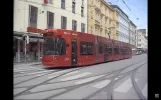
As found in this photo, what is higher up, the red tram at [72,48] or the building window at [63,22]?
the building window at [63,22]

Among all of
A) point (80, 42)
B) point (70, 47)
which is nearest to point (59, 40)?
point (70, 47)

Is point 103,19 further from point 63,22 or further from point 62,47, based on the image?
point 63,22

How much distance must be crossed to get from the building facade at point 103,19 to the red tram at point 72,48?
0.82 metres

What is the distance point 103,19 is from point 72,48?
2514 millimetres

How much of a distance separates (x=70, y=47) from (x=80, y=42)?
1174 millimetres

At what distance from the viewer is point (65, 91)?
7.16 meters

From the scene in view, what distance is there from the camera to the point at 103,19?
16.0 m

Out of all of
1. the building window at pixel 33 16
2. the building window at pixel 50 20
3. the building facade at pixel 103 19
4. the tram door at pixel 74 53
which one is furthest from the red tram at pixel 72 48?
the building window at pixel 50 20

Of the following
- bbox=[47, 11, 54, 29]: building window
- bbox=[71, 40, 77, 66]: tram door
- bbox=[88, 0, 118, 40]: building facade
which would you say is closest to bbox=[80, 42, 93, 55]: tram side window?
bbox=[71, 40, 77, 66]: tram door

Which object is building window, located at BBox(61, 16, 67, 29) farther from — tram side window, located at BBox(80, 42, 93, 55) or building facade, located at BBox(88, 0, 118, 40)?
tram side window, located at BBox(80, 42, 93, 55)

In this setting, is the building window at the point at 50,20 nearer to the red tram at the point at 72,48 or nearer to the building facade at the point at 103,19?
the building facade at the point at 103,19

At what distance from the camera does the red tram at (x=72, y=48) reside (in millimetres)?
14375
